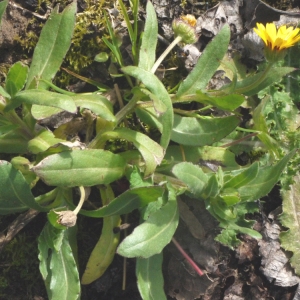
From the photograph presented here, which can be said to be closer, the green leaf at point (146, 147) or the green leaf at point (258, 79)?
the green leaf at point (146, 147)

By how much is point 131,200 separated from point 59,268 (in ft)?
1.43

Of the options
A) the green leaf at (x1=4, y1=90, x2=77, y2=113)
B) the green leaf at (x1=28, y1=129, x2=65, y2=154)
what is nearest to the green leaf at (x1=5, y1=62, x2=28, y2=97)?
the green leaf at (x1=4, y1=90, x2=77, y2=113)

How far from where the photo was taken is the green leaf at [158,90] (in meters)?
1.93

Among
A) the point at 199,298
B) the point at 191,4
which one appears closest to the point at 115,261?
the point at 199,298

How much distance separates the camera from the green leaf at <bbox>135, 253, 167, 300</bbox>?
84.1 inches

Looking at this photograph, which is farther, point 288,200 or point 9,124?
point 288,200

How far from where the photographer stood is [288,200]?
2.50 meters

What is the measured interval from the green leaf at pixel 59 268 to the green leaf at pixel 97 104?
51cm

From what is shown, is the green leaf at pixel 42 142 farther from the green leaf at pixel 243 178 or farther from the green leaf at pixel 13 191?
the green leaf at pixel 243 178

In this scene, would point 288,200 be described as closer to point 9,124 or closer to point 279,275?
point 279,275

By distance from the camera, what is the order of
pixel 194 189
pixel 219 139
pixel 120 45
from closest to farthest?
1. pixel 194 189
2. pixel 219 139
3. pixel 120 45

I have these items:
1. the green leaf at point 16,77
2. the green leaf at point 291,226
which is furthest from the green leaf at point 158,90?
the green leaf at point 291,226

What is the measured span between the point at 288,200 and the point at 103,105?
1.10 metres

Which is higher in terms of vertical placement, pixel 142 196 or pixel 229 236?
pixel 142 196
